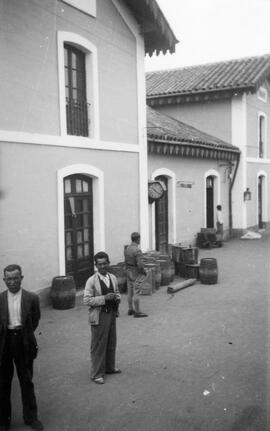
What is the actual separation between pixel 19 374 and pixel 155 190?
8.23 meters

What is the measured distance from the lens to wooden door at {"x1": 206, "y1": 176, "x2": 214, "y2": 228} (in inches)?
686

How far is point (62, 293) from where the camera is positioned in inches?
342

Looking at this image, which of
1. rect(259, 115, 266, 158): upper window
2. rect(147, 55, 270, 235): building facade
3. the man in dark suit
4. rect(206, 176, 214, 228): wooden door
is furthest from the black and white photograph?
rect(259, 115, 266, 158): upper window

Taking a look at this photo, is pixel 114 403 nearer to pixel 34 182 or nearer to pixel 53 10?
pixel 34 182

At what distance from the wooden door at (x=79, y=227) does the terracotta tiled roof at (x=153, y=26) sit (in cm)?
434

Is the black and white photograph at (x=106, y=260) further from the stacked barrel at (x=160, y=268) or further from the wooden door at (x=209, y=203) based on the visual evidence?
the wooden door at (x=209, y=203)

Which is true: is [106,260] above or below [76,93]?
below

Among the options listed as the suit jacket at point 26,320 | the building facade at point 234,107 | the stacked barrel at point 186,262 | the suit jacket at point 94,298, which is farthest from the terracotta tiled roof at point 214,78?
the suit jacket at point 26,320

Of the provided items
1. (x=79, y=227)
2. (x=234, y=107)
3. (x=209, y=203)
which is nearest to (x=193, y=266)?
(x=79, y=227)

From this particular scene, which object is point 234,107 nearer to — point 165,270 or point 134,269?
point 165,270

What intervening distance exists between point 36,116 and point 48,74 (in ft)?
3.08

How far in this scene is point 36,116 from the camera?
850 centimetres

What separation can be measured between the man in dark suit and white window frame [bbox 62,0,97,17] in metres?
6.90

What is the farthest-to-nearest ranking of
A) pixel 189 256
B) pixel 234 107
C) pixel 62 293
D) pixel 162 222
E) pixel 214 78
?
pixel 214 78 → pixel 234 107 → pixel 162 222 → pixel 189 256 → pixel 62 293
